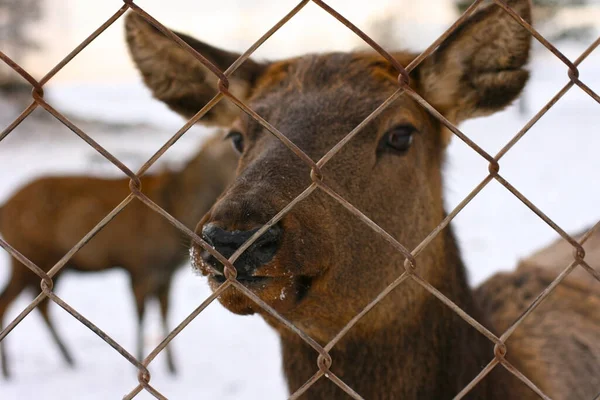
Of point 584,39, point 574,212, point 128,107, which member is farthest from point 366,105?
point 128,107

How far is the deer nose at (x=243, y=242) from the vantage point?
5.34 feet

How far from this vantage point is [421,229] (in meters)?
2.56

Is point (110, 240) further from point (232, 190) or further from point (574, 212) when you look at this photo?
point (574, 212)

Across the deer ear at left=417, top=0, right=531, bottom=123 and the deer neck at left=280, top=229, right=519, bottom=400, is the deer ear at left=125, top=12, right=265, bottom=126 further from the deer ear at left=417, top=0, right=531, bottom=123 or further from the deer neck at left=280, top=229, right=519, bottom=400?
the deer neck at left=280, top=229, right=519, bottom=400

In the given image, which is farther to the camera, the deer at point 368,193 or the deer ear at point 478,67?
the deer ear at point 478,67

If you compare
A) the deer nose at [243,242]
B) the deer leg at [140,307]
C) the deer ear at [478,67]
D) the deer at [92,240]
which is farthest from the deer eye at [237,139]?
the deer leg at [140,307]

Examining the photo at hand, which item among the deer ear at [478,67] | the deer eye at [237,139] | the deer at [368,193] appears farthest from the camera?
the deer eye at [237,139]

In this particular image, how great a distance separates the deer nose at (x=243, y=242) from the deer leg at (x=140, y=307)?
5056 mm

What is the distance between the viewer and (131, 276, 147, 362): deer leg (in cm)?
643

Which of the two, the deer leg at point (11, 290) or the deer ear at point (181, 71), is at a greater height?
the deer leg at point (11, 290)

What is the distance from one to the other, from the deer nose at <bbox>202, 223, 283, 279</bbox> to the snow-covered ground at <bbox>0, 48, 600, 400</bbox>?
1.55m

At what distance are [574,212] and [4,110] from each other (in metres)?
18.3

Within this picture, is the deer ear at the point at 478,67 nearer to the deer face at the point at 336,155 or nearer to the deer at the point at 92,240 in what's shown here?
the deer face at the point at 336,155

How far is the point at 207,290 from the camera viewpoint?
316 inches
